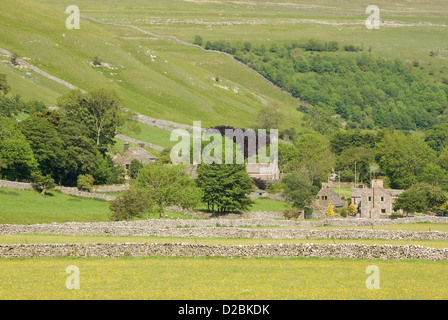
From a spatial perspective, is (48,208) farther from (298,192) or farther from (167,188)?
(298,192)

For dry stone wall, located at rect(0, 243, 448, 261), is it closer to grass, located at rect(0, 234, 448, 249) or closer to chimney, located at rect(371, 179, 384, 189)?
grass, located at rect(0, 234, 448, 249)

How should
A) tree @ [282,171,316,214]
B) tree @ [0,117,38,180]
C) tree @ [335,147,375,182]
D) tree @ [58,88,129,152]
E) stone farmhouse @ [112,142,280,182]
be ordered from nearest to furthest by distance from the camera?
tree @ [0,117,38,180] → tree @ [282,171,316,214] → tree @ [58,88,129,152] → stone farmhouse @ [112,142,280,182] → tree @ [335,147,375,182]

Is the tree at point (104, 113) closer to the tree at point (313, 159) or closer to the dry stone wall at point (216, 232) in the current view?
the tree at point (313, 159)

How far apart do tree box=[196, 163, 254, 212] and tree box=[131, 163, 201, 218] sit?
4.05 metres

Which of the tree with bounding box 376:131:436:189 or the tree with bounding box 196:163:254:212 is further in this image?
the tree with bounding box 376:131:436:189

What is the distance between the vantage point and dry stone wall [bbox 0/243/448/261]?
42.5 m

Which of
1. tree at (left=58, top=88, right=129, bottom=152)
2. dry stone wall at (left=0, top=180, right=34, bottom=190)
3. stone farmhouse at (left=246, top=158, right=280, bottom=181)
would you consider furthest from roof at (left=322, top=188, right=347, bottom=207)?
dry stone wall at (left=0, top=180, right=34, bottom=190)

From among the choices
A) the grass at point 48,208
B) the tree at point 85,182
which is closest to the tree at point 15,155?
the grass at point 48,208

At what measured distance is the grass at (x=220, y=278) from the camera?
30812 millimetres

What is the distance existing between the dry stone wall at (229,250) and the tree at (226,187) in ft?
153

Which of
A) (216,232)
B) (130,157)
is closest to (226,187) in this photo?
(130,157)

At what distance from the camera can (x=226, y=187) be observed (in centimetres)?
9262
